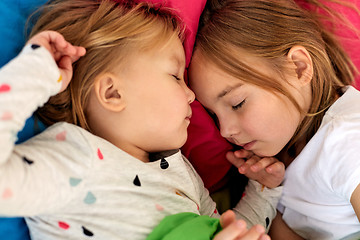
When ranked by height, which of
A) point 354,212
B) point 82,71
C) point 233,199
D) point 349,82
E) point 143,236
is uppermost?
point 82,71

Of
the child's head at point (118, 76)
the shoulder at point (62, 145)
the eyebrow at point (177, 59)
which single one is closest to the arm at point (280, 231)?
the child's head at point (118, 76)

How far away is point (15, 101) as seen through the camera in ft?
2.27

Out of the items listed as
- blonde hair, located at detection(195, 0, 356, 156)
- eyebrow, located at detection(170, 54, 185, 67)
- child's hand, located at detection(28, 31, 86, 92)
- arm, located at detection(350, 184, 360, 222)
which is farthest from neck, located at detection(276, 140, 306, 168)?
child's hand, located at detection(28, 31, 86, 92)

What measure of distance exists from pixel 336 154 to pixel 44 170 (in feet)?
2.53

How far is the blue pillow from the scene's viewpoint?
84 cm

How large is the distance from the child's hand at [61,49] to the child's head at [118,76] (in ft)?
Answer: 0.20

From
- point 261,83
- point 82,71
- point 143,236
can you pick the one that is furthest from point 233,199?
point 82,71

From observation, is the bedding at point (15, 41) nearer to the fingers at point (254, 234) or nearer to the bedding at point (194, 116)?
the bedding at point (194, 116)

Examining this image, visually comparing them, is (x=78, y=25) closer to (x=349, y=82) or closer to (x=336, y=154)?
(x=336, y=154)

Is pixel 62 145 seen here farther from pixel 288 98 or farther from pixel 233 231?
pixel 288 98

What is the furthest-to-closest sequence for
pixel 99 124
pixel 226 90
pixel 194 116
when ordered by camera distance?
pixel 194 116 < pixel 226 90 < pixel 99 124

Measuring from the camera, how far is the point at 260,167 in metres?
1.21

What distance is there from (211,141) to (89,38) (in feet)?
1.76

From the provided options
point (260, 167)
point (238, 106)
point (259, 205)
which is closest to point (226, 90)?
point (238, 106)
